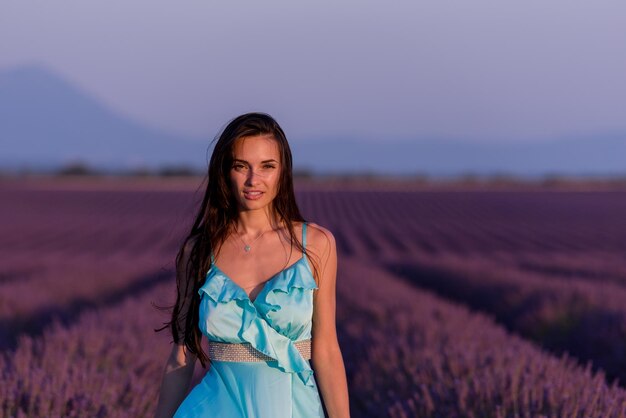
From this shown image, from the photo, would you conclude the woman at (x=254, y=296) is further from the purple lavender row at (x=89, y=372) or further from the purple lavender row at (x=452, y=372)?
the purple lavender row at (x=452, y=372)

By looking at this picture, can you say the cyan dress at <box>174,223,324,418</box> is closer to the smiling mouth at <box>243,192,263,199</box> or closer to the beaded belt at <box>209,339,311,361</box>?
the beaded belt at <box>209,339,311,361</box>

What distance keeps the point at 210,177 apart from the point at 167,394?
57 cm

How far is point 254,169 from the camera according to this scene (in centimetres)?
229

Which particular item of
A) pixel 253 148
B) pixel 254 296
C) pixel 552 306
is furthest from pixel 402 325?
pixel 253 148

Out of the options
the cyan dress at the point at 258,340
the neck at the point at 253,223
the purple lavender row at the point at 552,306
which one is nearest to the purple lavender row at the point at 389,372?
the purple lavender row at the point at 552,306

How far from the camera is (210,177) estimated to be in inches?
91.9

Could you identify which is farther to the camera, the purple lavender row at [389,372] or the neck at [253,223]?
the purple lavender row at [389,372]

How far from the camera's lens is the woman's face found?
228cm

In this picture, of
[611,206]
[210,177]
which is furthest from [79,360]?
[611,206]

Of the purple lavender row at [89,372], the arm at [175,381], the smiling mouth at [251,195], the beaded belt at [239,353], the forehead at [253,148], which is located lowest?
the purple lavender row at [89,372]

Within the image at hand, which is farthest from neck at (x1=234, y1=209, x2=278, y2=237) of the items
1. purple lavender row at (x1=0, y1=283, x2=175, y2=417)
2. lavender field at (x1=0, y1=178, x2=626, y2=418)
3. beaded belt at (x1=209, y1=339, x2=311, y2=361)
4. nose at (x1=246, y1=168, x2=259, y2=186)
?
purple lavender row at (x1=0, y1=283, x2=175, y2=417)

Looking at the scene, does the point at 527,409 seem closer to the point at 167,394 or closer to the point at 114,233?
the point at 167,394

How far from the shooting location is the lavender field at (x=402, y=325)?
12.1ft

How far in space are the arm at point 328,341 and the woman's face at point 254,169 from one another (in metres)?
0.20
